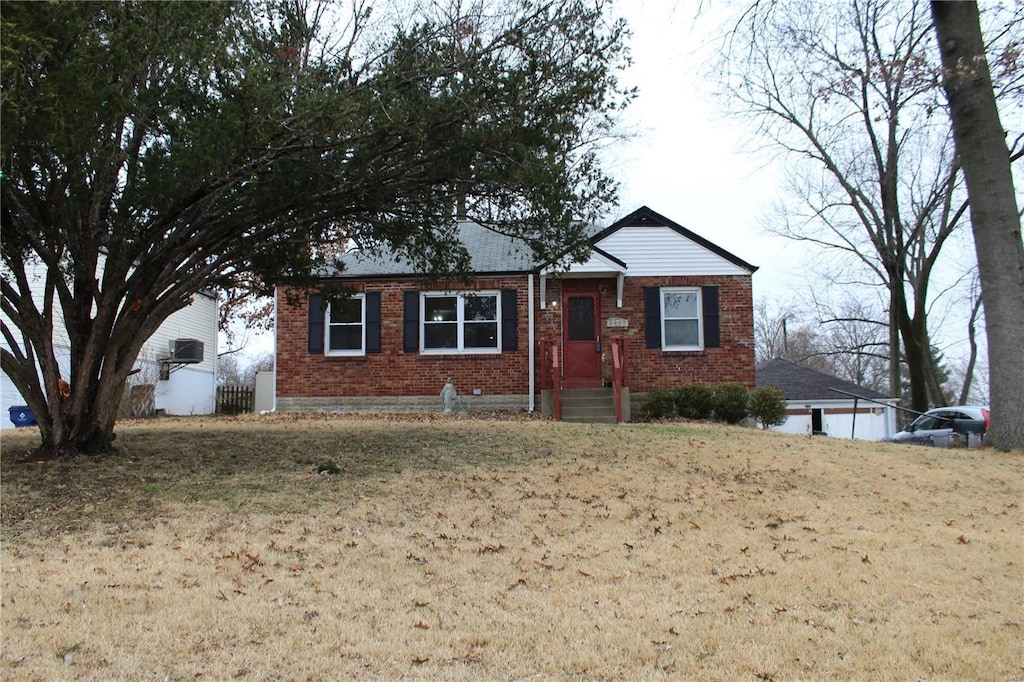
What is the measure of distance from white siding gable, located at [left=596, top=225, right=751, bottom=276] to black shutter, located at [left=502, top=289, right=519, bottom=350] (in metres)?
2.37

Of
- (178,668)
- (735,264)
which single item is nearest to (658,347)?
(735,264)

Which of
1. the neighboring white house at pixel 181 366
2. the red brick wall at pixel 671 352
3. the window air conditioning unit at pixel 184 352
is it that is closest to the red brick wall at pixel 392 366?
the red brick wall at pixel 671 352

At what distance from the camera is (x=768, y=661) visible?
149 inches

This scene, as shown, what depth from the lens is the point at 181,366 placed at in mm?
24875

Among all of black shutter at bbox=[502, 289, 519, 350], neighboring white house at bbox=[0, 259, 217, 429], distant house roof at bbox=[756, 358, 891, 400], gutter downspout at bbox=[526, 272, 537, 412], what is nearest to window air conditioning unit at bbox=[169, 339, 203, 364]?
neighboring white house at bbox=[0, 259, 217, 429]

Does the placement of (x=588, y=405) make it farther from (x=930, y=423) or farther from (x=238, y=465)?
(x=930, y=423)

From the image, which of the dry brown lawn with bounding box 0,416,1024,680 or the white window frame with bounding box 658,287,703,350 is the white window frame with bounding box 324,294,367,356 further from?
the dry brown lawn with bounding box 0,416,1024,680

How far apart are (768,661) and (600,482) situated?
4449mm

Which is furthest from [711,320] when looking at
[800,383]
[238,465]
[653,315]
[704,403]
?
[800,383]

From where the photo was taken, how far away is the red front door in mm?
16938

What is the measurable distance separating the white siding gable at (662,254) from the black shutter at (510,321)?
2.37m

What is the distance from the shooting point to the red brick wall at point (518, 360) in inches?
664

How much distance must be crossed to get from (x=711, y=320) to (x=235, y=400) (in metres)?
13.8

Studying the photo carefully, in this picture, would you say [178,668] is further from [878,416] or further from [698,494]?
[878,416]
